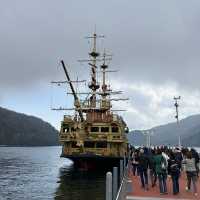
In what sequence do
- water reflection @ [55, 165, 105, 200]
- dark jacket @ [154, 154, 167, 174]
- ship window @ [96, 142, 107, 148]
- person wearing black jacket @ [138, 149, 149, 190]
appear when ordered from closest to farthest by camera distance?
dark jacket @ [154, 154, 167, 174] → person wearing black jacket @ [138, 149, 149, 190] → water reflection @ [55, 165, 105, 200] → ship window @ [96, 142, 107, 148]

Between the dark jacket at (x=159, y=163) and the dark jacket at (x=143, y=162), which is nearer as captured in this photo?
the dark jacket at (x=159, y=163)

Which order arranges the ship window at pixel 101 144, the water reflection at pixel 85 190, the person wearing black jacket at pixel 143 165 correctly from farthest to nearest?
the ship window at pixel 101 144 → the water reflection at pixel 85 190 → the person wearing black jacket at pixel 143 165

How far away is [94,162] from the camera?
4416 cm

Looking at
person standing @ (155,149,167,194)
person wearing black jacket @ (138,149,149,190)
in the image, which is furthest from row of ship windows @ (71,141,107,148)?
person standing @ (155,149,167,194)

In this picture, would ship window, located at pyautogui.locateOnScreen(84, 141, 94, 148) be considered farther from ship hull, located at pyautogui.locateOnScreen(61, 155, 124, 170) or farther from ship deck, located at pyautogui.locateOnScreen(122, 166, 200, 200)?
ship deck, located at pyautogui.locateOnScreen(122, 166, 200, 200)

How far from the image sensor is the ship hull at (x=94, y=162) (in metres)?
43.6

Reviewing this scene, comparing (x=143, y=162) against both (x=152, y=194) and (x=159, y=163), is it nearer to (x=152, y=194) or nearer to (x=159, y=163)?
(x=159, y=163)

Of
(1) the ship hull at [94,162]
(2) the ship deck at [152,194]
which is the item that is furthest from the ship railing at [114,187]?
(1) the ship hull at [94,162]

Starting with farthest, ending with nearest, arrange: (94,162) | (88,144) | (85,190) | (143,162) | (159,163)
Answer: (88,144)
(94,162)
(85,190)
(143,162)
(159,163)

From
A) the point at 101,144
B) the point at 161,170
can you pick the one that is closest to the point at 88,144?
the point at 101,144

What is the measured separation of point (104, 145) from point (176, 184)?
29.6 metres

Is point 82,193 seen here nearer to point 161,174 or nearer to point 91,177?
point 91,177

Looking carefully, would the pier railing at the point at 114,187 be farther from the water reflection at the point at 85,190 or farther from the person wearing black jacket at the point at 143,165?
the water reflection at the point at 85,190

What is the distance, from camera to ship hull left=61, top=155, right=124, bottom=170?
4362 cm
